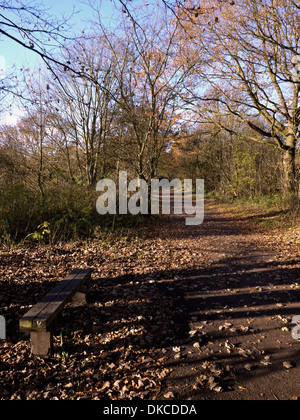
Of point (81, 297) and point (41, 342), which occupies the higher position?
point (81, 297)

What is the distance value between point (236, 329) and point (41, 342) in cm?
247

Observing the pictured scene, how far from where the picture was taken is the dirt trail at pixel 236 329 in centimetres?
269

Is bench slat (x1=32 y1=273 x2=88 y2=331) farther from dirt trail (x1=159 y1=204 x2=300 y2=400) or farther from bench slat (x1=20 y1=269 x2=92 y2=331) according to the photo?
dirt trail (x1=159 y1=204 x2=300 y2=400)

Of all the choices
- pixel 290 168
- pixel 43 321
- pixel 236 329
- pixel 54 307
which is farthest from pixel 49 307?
pixel 290 168

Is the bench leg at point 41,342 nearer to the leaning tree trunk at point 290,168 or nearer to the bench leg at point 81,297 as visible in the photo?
the bench leg at point 81,297

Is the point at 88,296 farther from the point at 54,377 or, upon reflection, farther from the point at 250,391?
the point at 250,391

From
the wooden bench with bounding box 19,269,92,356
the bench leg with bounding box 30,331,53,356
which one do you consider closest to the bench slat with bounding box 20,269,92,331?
the wooden bench with bounding box 19,269,92,356

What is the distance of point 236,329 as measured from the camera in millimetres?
3693

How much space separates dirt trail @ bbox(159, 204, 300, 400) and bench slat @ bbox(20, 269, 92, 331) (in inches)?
57.3

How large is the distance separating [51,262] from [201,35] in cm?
1007

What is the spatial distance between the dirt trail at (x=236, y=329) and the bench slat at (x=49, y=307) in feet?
4.78

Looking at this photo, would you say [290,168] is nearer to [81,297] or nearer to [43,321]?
[81,297]

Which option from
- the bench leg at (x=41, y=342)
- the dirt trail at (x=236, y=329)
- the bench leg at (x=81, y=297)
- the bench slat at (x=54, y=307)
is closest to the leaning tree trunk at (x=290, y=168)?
the dirt trail at (x=236, y=329)

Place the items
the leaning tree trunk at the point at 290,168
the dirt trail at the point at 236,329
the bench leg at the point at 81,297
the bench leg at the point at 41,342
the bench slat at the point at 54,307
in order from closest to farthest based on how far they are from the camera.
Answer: the dirt trail at the point at 236,329 < the bench slat at the point at 54,307 < the bench leg at the point at 41,342 < the bench leg at the point at 81,297 < the leaning tree trunk at the point at 290,168
